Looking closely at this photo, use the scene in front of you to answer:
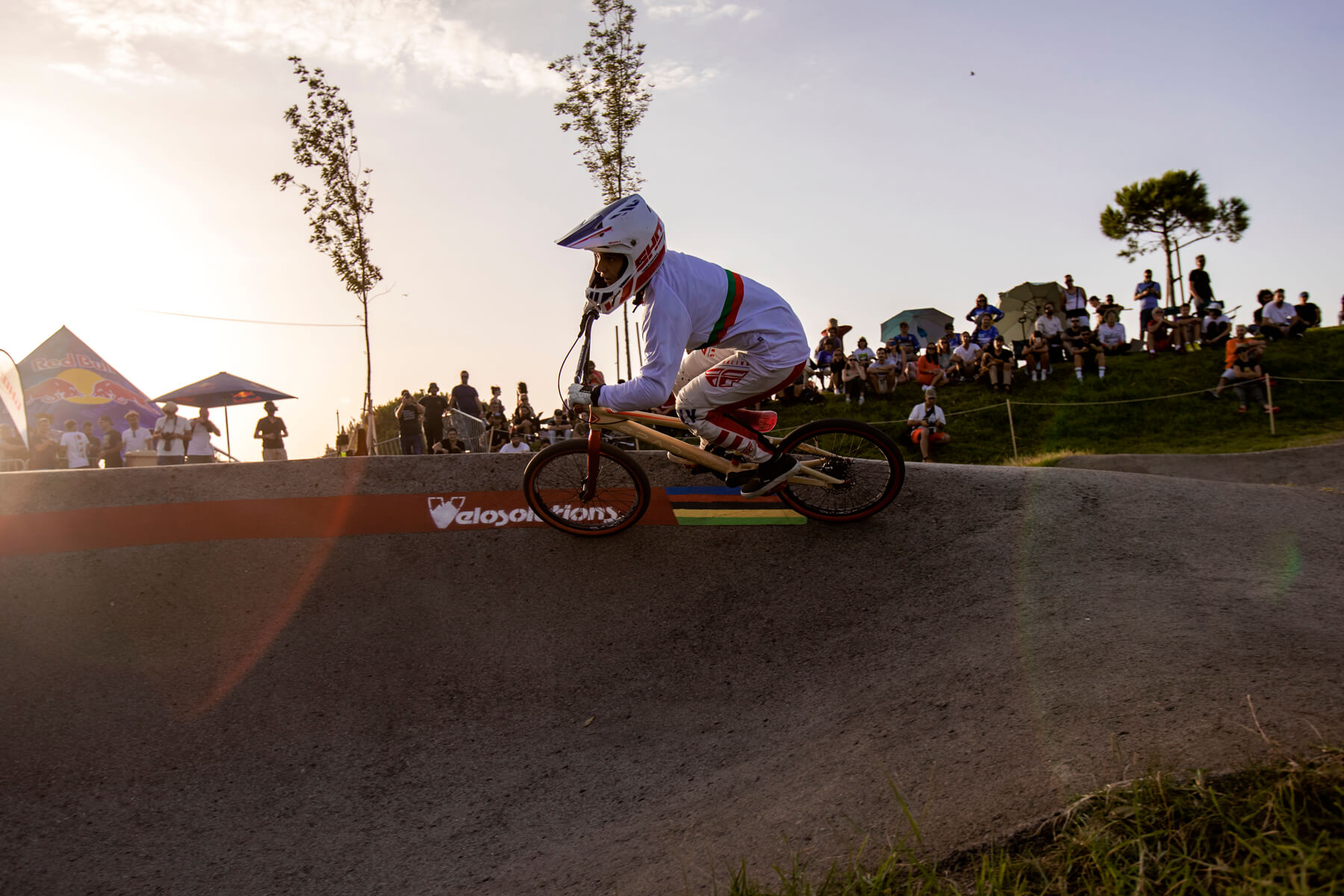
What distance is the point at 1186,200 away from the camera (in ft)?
151

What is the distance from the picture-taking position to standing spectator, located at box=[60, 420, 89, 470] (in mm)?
17984

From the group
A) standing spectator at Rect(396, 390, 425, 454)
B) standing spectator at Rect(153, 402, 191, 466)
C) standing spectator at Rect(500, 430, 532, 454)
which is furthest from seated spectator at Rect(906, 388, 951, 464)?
standing spectator at Rect(153, 402, 191, 466)

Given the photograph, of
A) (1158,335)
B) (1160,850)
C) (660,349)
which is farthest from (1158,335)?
(1160,850)

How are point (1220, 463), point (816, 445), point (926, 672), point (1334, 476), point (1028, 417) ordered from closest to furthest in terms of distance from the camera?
point (926, 672) → point (816, 445) → point (1334, 476) → point (1220, 463) → point (1028, 417)

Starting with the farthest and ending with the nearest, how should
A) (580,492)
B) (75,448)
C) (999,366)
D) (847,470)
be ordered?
(999,366) < (75,448) < (580,492) < (847,470)

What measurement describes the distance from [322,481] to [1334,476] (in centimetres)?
1462

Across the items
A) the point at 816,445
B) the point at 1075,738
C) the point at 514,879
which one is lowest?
the point at 514,879

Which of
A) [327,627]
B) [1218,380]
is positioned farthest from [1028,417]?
[327,627]

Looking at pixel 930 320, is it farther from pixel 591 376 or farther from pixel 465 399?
pixel 591 376

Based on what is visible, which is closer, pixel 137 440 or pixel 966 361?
pixel 137 440

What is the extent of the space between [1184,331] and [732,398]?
19365 mm

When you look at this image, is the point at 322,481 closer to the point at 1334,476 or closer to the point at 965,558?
the point at 965,558

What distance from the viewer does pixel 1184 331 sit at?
20562mm

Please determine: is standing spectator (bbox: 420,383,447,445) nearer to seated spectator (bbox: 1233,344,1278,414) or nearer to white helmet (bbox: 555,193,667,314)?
white helmet (bbox: 555,193,667,314)
